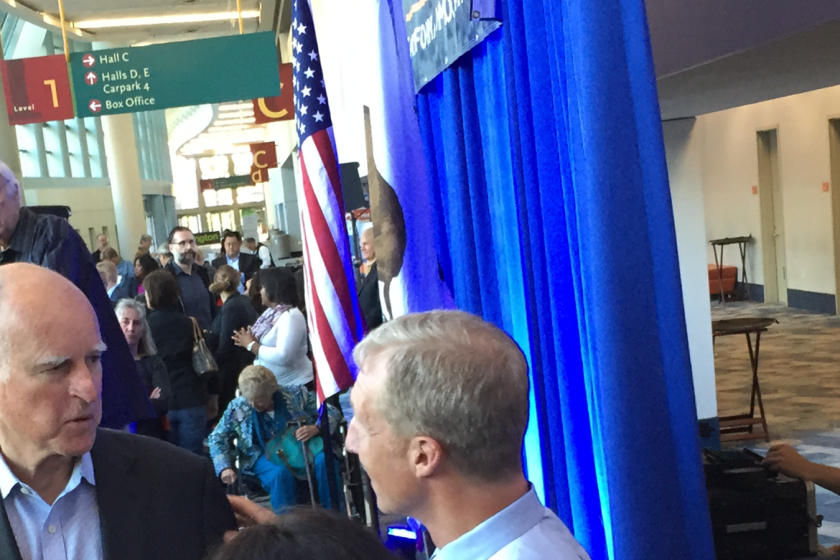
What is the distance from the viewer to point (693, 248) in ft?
21.0

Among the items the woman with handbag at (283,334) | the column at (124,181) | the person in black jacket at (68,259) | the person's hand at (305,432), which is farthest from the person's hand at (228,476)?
the column at (124,181)

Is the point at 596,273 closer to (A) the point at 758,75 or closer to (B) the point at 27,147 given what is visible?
(A) the point at 758,75

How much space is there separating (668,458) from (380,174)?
1820 mm

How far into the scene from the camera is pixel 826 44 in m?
3.95

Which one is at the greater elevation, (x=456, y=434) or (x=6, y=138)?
(x=6, y=138)

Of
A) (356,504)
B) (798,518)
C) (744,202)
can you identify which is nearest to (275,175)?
(744,202)

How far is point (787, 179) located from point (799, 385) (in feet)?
20.2

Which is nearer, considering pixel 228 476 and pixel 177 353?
pixel 228 476

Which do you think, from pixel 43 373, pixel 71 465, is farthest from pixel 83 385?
pixel 71 465

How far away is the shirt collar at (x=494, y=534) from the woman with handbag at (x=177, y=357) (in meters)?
4.53

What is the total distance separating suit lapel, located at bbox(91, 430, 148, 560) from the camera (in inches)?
54.4

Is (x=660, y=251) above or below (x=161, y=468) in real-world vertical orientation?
above

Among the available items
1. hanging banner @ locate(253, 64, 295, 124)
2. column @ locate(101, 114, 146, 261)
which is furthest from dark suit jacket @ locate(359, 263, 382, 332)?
column @ locate(101, 114, 146, 261)

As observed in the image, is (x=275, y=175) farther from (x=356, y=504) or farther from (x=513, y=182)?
(x=513, y=182)
